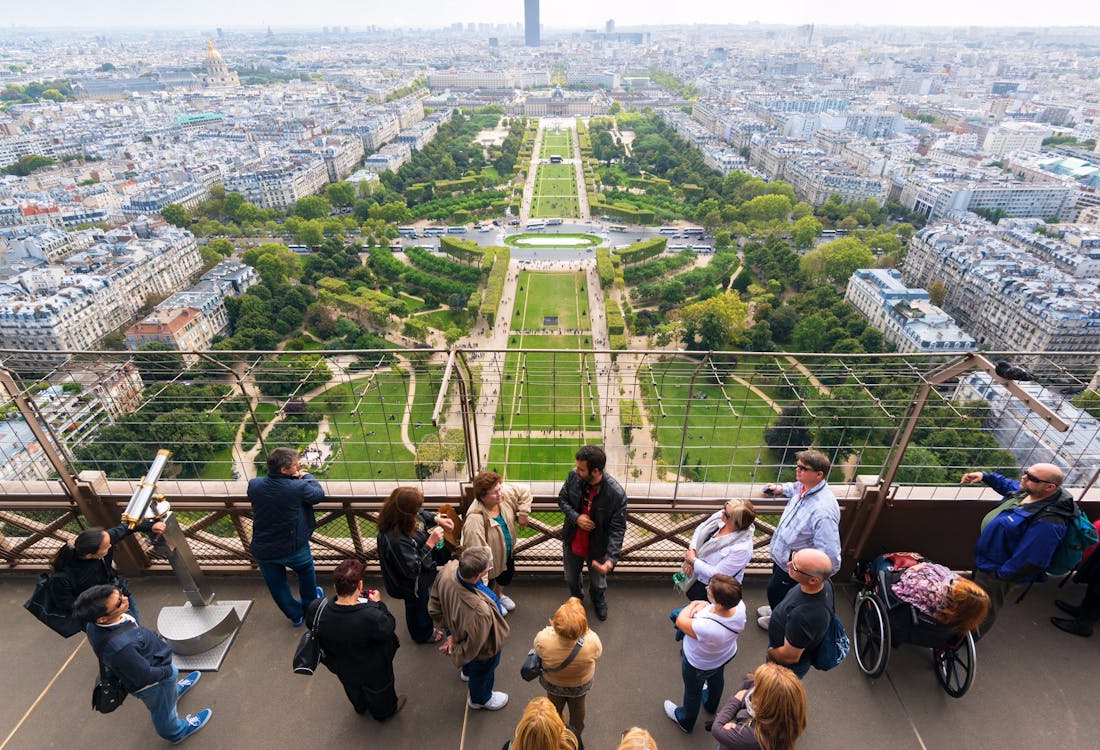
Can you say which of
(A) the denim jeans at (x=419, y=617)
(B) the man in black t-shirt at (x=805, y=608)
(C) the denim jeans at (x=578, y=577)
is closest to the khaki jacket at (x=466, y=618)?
(A) the denim jeans at (x=419, y=617)

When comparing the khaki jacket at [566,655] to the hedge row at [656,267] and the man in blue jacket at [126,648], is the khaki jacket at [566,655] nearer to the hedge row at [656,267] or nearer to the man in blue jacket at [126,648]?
the man in blue jacket at [126,648]

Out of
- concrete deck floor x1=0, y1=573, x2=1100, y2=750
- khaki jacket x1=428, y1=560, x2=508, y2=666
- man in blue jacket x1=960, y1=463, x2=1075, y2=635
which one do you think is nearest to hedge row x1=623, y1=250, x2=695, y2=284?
concrete deck floor x1=0, y1=573, x2=1100, y2=750

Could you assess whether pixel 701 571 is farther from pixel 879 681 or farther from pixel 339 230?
pixel 339 230

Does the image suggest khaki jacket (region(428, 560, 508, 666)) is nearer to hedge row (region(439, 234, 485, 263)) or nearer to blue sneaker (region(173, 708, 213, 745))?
blue sneaker (region(173, 708, 213, 745))

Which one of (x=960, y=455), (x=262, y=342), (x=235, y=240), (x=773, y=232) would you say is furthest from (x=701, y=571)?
(x=235, y=240)

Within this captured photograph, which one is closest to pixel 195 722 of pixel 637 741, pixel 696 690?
pixel 637 741

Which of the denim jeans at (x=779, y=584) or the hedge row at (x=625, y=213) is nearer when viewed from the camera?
the denim jeans at (x=779, y=584)

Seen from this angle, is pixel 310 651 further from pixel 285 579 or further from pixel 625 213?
pixel 625 213
